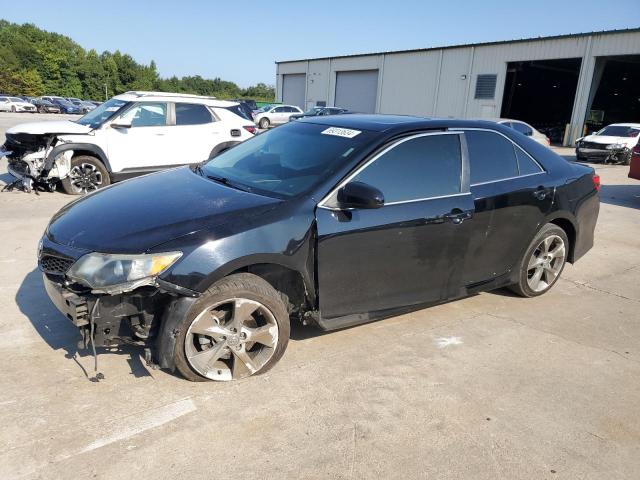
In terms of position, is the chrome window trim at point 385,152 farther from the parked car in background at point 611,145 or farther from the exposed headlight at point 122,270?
the parked car in background at point 611,145

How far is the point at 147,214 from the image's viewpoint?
3080 millimetres

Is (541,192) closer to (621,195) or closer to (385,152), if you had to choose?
(385,152)

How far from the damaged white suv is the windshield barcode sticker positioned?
554 centimetres

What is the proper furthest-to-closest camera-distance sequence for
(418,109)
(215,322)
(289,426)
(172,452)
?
(418,109) < (215,322) < (289,426) < (172,452)

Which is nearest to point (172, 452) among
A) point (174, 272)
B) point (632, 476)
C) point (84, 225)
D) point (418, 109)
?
point (174, 272)

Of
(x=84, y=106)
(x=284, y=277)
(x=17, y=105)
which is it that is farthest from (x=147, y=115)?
(x=84, y=106)

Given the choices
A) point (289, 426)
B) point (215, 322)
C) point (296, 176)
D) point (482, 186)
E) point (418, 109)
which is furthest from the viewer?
point (418, 109)

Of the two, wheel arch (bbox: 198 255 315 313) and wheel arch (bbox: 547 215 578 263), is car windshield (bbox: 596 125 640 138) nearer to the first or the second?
wheel arch (bbox: 547 215 578 263)

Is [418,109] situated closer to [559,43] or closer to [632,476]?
[559,43]

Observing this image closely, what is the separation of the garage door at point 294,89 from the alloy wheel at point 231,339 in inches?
1772

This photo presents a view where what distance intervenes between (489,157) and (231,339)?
2.57 metres

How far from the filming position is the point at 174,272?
108 inches

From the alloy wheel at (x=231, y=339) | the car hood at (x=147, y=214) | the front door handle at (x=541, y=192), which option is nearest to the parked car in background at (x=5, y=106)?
the car hood at (x=147, y=214)

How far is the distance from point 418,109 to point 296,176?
3372cm
